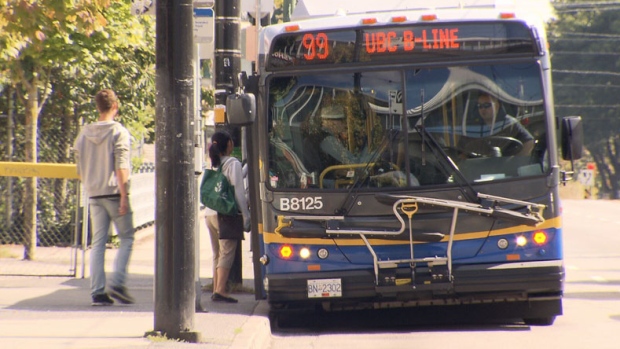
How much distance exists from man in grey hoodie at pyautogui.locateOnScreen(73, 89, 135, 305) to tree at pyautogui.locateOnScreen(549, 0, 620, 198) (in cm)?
6799

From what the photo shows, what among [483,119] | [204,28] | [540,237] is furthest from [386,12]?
[540,237]

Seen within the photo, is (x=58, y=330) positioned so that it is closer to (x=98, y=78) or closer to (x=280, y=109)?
(x=280, y=109)

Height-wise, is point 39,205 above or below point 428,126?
below

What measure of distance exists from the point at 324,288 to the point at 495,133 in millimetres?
2068

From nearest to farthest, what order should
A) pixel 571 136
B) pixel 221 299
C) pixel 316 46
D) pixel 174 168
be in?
pixel 174 168 < pixel 316 46 < pixel 571 136 < pixel 221 299

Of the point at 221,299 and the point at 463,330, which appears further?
the point at 221,299

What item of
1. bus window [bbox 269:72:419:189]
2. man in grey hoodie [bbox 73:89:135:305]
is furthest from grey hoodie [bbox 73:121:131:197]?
bus window [bbox 269:72:419:189]

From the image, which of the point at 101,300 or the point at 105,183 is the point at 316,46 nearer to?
the point at 105,183

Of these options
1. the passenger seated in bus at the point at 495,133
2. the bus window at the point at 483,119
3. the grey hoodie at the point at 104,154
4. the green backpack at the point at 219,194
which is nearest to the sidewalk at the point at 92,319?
the green backpack at the point at 219,194

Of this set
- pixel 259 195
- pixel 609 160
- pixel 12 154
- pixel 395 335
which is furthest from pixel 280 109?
pixel 609 160

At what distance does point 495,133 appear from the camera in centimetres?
925

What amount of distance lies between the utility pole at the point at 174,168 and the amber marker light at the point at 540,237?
3.20m

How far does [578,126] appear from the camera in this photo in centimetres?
970

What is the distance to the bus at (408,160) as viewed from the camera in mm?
9062
